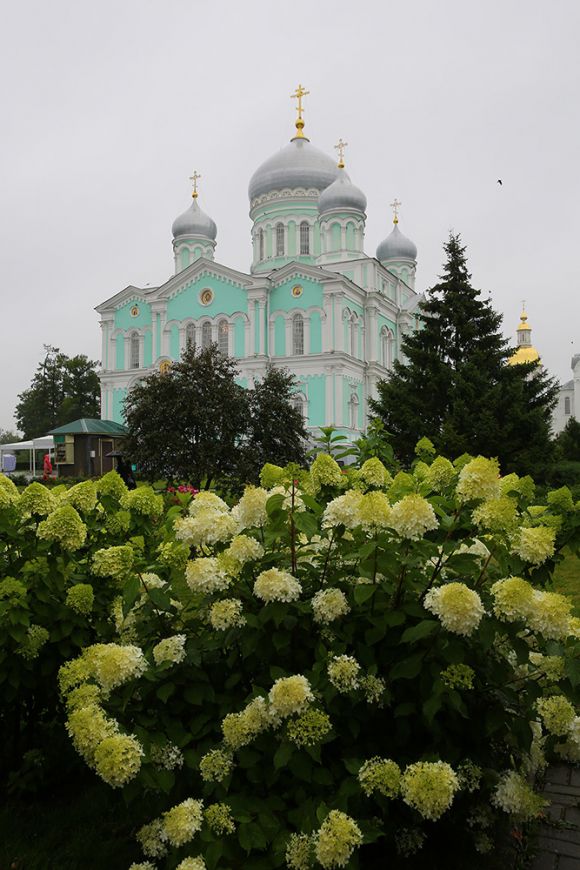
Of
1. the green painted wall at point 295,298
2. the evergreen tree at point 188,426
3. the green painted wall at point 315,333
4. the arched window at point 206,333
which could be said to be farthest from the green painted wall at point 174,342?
the evergreen tree at point 188,426

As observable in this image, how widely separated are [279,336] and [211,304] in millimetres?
4143

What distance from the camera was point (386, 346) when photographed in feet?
129

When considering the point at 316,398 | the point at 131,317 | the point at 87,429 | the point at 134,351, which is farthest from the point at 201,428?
the point at 131,317

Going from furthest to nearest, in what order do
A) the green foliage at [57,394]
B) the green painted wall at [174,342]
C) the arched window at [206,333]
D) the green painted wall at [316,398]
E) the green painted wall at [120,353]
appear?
the green foliage at [57,394]
the green painted wall at [120,353]
the green painted wall at [174,342]
the arched window at [206,333]
the green painted wall at [316,398]

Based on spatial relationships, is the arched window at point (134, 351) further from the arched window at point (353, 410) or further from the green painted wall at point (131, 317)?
the arched window at point (353, 410)

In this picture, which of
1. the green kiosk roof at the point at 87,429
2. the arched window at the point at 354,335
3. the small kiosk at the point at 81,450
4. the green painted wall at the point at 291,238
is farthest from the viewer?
the green painted wall at the point at 291,238

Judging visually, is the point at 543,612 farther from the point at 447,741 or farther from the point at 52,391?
the point at 52,391

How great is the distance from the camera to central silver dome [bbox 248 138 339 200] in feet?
131

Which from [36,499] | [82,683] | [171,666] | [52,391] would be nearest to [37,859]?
[82,683]

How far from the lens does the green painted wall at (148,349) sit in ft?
127

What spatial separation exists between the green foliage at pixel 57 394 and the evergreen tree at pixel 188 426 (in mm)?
41120

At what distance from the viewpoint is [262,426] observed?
51.1ft

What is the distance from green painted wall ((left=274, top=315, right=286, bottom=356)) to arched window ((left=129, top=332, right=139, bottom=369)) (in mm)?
8620

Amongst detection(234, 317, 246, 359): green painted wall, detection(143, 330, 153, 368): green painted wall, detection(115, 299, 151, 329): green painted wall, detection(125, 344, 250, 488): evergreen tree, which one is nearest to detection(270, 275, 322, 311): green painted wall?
detection(234, 317, 246, 359): green painted wall
